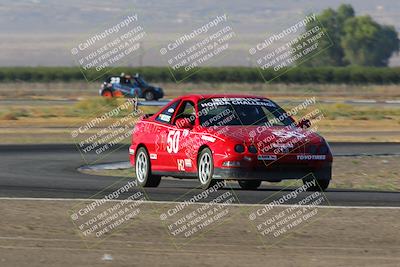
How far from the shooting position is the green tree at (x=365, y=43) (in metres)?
177

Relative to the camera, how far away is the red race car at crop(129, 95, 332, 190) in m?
15.9

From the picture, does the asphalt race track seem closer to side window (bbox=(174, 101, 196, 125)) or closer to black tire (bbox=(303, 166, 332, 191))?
black tire (bbox=(303, 166, 332, 191))

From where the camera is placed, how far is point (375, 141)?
33.6 meters

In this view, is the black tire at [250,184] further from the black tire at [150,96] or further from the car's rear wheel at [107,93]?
the car's rear wheel at [107,93]

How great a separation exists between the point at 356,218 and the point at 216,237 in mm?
2419

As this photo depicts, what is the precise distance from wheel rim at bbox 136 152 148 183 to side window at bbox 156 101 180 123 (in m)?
0.65

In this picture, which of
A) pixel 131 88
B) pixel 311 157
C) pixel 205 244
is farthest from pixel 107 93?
pixel 205 244

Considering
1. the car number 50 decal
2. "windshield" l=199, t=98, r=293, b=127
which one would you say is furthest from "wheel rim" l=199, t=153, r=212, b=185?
the car number 50 decal

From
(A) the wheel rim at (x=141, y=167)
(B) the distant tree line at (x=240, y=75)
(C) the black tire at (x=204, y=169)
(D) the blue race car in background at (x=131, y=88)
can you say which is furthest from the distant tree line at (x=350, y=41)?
(C) the black tire at (x=204, y=169)

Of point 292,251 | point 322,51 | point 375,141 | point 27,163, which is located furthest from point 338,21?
point 292,251

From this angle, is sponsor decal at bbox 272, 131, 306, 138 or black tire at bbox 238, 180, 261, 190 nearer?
sponsor decal at bbox 272, 131, 306, 138

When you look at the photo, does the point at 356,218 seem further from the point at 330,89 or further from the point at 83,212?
the point at 330,89

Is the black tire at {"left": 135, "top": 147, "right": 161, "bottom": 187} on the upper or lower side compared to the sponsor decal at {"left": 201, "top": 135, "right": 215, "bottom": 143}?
lower

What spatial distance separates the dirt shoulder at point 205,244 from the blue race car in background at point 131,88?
51.4 metres
